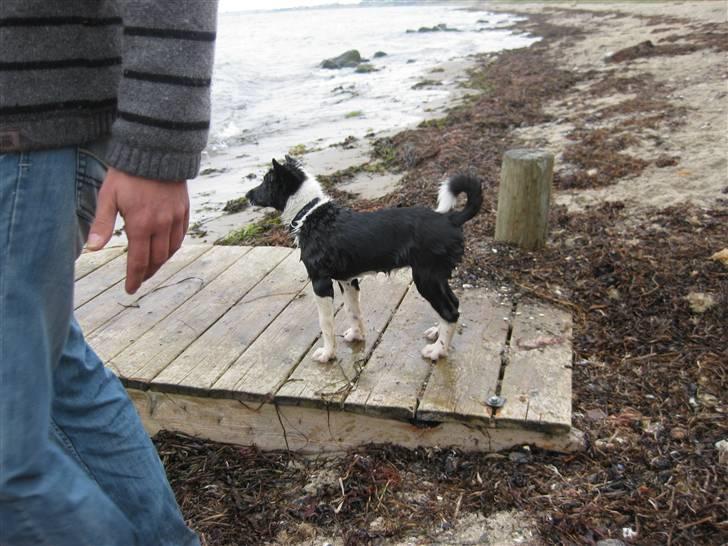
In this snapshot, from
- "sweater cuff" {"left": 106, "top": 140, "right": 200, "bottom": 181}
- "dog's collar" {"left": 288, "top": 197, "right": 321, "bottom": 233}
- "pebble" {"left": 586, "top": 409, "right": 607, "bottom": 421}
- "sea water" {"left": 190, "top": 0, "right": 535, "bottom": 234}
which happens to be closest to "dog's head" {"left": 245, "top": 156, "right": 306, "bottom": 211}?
"dog's collar" {"left": 288, "top": 197, "right": 321, "bottom": 233}

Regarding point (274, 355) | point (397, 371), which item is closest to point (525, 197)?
point (397, 371)

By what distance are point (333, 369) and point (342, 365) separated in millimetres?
61

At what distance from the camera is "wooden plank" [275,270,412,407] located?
10.5 feet

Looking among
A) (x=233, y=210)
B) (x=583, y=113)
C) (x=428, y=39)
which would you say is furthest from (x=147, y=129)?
(x=428, y=39)

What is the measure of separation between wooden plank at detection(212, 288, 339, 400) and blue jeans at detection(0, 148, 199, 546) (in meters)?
1.27

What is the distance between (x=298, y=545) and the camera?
9.12 feet

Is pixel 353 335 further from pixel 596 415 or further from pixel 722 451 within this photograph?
pixel 722 451

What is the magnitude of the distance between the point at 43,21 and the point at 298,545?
2.31 metres

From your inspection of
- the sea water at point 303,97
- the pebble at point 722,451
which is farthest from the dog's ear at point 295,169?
the sea water at point 303,97

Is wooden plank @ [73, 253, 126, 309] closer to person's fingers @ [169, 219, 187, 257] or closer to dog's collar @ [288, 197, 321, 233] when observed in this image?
A: dog's collar @ [288, 197, 321, 233]

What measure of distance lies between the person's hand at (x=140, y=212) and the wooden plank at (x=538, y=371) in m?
1.95

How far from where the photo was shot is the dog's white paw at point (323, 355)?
3.44 metres

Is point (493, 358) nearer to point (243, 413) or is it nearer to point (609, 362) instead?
point (609, 362)

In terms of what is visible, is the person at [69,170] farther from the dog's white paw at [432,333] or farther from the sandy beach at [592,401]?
the dog's white paw at [432,333]
